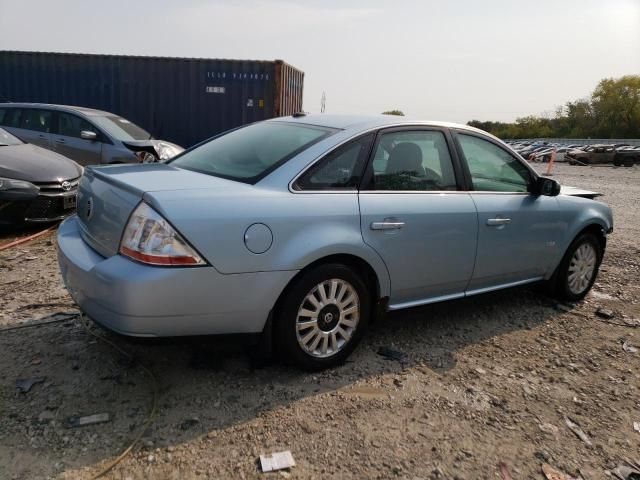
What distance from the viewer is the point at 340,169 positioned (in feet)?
10.2

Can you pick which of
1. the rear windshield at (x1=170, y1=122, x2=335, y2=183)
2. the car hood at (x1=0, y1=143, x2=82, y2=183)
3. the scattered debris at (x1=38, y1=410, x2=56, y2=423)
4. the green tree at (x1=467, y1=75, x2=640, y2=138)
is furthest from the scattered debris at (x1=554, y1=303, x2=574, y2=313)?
the green tree at (x1=467, y1=75, x2=640, y2=138)

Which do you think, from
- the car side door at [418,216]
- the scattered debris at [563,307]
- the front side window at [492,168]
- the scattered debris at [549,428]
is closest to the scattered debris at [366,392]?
the car side door at [418,216]

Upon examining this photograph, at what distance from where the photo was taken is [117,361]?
3109 mm

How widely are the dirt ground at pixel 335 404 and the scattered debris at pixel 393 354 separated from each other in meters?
0.06

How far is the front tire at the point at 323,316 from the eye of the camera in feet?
9.39

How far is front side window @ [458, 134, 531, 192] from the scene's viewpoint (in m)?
3.81

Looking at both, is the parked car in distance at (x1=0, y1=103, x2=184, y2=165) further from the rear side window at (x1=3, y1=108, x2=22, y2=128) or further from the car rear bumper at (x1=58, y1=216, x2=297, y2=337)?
the car rear bumper at (x1=58, y1=216, x2=297, y2=337)

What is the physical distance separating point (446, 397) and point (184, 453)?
147cm

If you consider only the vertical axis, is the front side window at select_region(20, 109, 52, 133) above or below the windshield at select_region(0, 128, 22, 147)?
above

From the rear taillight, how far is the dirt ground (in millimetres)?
423

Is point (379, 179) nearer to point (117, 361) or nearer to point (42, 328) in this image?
point (117, 361)

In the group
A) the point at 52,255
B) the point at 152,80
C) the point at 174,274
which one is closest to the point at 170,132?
the point at 152,80

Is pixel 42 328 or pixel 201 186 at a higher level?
pixel 201 186

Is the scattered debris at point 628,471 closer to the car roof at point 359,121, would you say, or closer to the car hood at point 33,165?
the car roof at point 359,121
